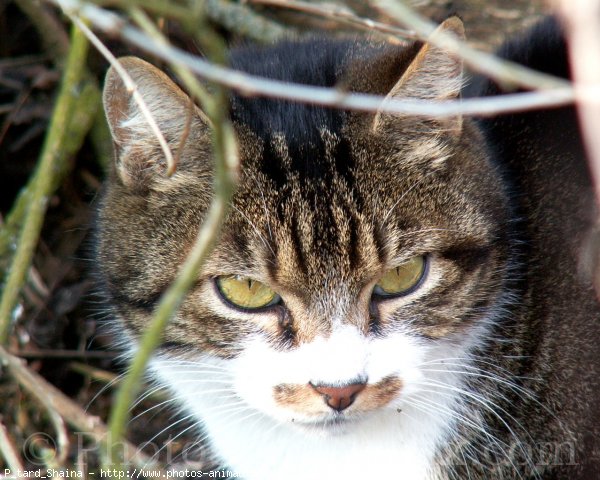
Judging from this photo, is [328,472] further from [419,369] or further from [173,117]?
[173,117]

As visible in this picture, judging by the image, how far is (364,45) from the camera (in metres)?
3.14

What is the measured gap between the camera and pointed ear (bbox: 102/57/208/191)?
2.52m

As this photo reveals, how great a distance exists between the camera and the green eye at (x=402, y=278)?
2.72 m

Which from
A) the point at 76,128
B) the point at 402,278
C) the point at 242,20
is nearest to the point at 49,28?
the point at 76,128

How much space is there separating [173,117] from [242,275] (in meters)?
0.51

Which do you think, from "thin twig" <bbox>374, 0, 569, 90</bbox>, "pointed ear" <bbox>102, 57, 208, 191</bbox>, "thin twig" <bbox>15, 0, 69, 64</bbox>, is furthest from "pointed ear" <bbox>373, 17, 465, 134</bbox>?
"thin twig" <bbox>15, 0, 69, 64</bbox>

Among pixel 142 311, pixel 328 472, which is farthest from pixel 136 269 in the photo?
pixel 328 472

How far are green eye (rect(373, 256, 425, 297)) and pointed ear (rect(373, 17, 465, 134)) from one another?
0.43 m

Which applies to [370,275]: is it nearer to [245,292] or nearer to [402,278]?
[402,278]

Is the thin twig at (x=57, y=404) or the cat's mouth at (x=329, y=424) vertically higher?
the thin twig at (x=57, y=404)

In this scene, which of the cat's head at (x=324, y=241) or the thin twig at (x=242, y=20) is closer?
the cat's head at (x=324, y=241)

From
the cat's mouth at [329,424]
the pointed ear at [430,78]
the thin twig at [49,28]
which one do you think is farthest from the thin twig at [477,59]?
the thin twig at [49,28]

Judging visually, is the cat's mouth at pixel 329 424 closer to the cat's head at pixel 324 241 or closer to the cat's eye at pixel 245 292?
the cat's head at pixel 324 241

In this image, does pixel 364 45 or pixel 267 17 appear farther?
pixel 267 17
